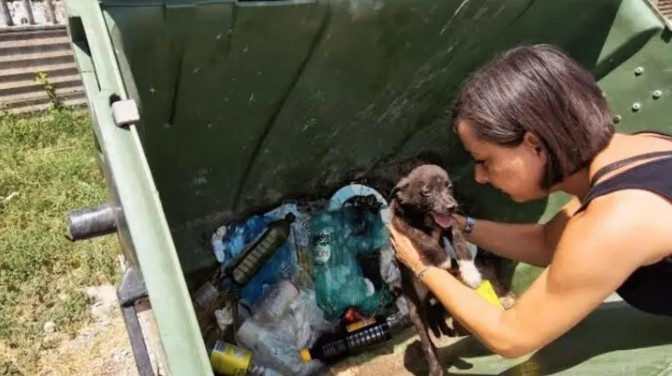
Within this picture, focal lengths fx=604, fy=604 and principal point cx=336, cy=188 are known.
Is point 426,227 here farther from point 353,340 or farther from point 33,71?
point 33,71

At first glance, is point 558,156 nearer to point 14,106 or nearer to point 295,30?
point 295,30

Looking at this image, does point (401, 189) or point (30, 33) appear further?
point (30, 33)

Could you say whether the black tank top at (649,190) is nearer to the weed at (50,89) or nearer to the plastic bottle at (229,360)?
the plastic bottle at (229,360)

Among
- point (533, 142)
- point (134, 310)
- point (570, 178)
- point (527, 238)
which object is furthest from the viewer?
point (527, 238)

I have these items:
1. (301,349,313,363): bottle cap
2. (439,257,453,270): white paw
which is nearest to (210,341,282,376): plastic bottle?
(301,349,313,363): bottle cap

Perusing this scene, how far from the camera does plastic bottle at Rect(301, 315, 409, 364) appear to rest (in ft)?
9.92

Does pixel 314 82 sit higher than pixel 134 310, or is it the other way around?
pixel 314 82

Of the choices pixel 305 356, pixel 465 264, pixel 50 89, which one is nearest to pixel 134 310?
pixel 305 356

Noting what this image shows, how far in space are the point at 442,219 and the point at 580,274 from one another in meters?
1.14

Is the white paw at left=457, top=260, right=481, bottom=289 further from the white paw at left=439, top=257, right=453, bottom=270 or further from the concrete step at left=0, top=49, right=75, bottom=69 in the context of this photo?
the concrete step at left=0, top=49, right=75, bottom=69

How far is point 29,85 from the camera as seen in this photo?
5.25 meters

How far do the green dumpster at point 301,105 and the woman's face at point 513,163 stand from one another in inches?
23.6

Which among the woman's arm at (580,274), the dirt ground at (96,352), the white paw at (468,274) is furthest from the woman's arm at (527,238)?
the dirt ground at (96,352)

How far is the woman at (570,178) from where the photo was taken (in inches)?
59.6
